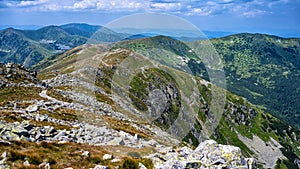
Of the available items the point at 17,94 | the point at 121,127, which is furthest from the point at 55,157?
the point at 17,94

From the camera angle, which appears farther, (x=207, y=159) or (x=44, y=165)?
(x=207, y=159)

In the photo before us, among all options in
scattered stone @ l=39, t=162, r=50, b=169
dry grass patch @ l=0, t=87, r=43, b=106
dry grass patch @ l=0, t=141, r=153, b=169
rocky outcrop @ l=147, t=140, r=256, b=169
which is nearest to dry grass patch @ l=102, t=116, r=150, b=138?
dry grass patch @ l=0, t=87, r=43, b=106

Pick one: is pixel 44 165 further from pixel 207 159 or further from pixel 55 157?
pixel 207 159

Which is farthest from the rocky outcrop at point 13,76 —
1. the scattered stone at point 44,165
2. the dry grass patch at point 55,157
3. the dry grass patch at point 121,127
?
the scattered stone at point 44,165

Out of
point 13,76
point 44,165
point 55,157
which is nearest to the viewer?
point 44,165

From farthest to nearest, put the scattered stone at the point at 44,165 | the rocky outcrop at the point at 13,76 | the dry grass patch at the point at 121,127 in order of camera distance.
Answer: the rocky outcrop at the point at 13,76, the dry grass patch at the point at 121,127, the scattered stone at the point at 44,165

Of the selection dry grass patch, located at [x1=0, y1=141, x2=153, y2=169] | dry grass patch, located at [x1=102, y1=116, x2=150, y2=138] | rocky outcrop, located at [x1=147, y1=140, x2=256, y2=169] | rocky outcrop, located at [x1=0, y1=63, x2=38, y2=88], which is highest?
dry grass patch, located at [x1=0, y1=141, x2=153, y2=169]

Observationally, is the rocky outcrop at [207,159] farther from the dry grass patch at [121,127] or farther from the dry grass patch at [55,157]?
the dry grass patch at [121,127]

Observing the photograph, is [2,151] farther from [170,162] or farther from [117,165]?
[170,162]

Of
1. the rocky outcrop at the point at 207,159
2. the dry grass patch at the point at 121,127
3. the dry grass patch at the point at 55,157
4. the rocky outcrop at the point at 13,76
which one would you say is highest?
the dry grass patch at the point at 55,157

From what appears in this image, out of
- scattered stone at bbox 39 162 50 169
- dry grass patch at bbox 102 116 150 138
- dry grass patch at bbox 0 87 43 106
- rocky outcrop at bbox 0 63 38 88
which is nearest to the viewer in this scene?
scattered stone at bbox 39 162 50 169

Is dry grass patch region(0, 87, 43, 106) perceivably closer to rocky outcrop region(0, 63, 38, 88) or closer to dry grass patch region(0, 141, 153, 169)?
rocky outcrop region(0, 63, 38, 88)
